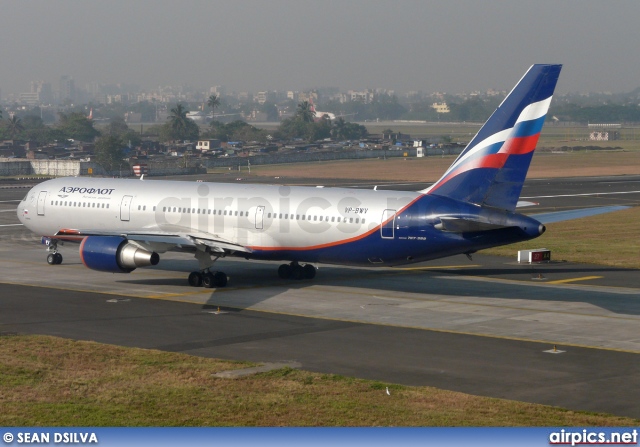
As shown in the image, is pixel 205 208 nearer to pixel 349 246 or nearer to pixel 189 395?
pixel 349 246

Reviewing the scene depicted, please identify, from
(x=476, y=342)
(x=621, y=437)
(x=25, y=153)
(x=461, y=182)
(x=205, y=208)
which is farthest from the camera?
(x=25, y=153)

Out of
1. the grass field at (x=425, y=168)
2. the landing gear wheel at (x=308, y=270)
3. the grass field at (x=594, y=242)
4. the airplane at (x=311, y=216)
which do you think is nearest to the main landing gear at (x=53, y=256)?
the airplane at (x=311, y=216)

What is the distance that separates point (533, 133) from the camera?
4062 centimetres

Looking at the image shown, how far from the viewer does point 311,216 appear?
150 feet

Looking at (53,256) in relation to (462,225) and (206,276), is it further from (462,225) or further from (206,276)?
(462,225)

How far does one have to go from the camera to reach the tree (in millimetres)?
163750

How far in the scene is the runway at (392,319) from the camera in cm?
2955

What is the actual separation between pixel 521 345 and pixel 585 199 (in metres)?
67.3

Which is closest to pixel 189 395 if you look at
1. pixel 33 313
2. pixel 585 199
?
pixel 33 313

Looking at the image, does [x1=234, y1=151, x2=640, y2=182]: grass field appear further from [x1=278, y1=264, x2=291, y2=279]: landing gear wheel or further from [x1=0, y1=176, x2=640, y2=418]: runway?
[x1=278, y1=264, x2=291, y2=279]: landing gear wheel

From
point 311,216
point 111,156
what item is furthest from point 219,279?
point 111,156

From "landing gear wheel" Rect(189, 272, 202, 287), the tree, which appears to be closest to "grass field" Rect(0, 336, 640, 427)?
"landing gear wheel" Rect(189, 272, 202, 287)

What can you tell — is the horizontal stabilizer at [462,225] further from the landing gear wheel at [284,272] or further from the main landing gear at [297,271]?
the landing gear wheel at [284,272]

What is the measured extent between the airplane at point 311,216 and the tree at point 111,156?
110 metres
